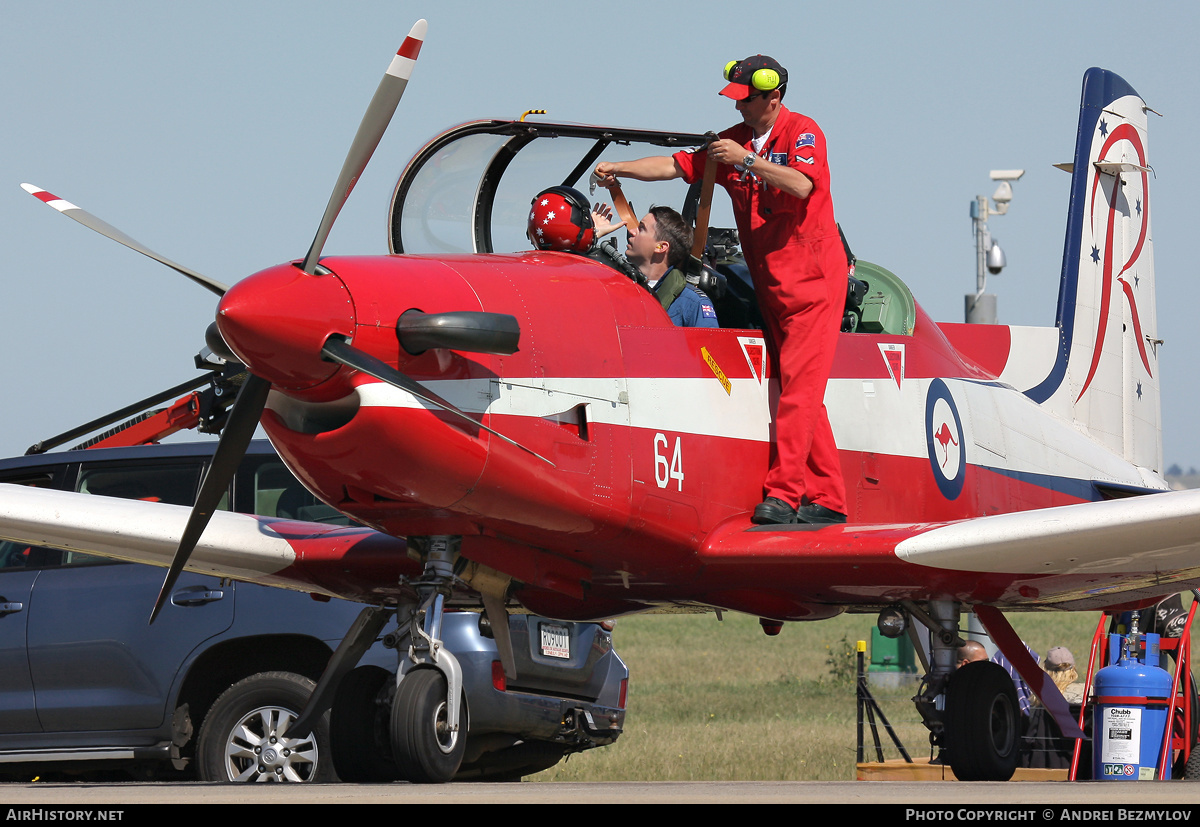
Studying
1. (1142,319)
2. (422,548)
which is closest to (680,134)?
(422,548)

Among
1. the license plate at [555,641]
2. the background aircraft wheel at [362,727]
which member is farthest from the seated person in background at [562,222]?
the license plate at [555,641]

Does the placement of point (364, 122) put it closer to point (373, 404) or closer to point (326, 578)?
point (373, 404)

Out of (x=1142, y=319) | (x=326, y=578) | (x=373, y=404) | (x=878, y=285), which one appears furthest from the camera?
(x=1142, y=319)

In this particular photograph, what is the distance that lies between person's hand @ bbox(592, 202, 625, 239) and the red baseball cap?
82 centimetres

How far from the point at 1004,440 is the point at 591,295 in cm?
337

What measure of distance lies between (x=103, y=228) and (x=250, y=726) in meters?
3.02

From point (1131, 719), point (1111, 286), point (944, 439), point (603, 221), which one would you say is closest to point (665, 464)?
point (603, 221)

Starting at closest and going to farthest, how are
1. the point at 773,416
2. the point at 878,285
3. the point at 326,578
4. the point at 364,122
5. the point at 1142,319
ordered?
the point at 364,122
the point at 773,416
the point at 326,578
the point at 878,285
the point at 1142,319

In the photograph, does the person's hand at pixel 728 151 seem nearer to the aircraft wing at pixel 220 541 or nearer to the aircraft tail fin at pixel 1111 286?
the aircraft wing at pixel 220 541

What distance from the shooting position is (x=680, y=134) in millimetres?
7555

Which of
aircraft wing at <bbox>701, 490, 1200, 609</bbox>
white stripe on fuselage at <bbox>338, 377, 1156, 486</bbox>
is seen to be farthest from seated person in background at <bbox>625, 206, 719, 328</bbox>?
aircraft wing at <bbox>701, 490, 1200, 609</bbox>

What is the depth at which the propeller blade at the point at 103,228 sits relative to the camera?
19.7ft

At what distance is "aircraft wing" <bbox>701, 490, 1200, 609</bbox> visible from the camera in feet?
22.1

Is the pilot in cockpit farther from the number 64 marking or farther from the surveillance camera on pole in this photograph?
the surveillance camera on pole
